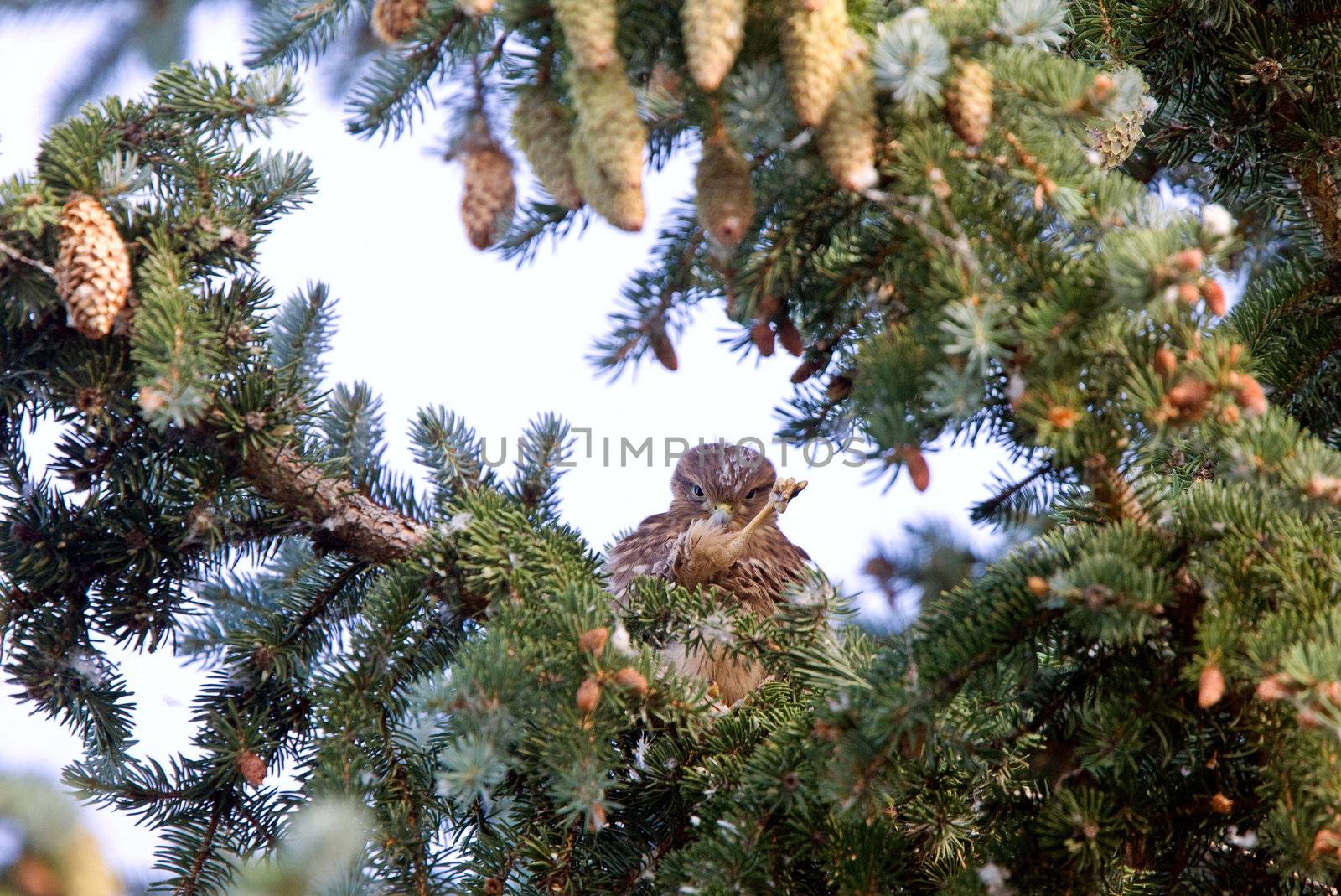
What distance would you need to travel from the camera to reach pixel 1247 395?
1378mm

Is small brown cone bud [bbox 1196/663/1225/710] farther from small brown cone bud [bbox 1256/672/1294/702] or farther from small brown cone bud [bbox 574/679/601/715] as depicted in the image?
small brown cone bud [bbox 574/679/601/715]

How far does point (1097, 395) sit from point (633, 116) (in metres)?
0.66

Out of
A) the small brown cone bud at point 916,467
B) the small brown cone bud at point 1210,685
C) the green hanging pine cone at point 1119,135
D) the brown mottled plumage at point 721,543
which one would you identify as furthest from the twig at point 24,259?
the green hanging pine cone at point 1119,135

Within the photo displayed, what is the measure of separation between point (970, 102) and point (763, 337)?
40 cm

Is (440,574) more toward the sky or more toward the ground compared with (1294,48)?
more toward the ground

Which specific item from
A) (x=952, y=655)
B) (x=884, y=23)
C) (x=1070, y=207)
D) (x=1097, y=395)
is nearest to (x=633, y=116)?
(x=884, y=23)

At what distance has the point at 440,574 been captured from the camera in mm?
1795

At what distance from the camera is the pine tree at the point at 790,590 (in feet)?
4.62

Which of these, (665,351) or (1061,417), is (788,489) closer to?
(665,351)

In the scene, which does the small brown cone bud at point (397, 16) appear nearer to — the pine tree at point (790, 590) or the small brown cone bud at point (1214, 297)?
the pine tree at point (790, 590)

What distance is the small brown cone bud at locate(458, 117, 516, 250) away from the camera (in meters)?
1.57

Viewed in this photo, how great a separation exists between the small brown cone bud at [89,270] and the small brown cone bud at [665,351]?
2.56 ft

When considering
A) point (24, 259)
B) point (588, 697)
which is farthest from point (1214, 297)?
point (24, 259)

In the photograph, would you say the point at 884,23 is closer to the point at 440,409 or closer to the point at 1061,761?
the point at 1061,761
